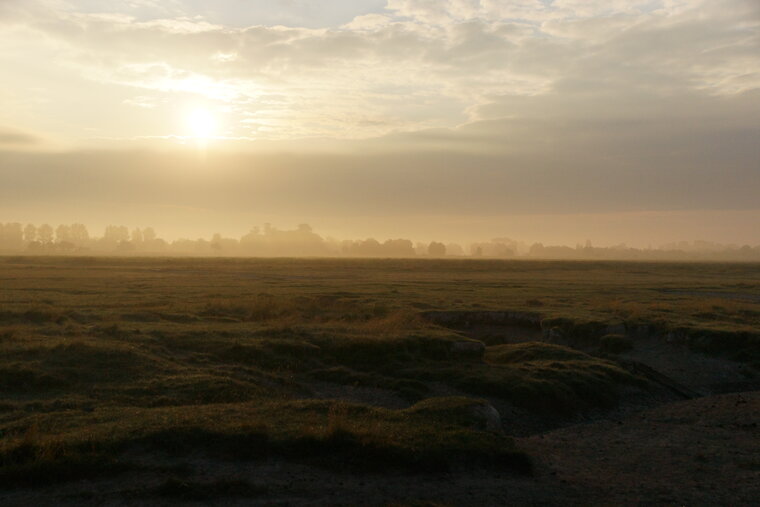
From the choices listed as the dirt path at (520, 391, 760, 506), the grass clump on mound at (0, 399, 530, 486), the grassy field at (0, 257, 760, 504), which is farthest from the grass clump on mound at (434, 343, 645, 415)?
the grass clump on mound at (0, 399, 530, 486)

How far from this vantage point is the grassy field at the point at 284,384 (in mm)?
14758

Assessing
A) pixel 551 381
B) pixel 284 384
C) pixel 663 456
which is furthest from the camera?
pixel 551 381

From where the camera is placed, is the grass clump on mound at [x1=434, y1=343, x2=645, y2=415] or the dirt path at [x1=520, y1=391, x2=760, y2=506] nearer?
the dirt path at [x1=520, y1=391, x2=760, y2=506]

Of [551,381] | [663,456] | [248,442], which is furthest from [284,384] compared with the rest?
[663,456]

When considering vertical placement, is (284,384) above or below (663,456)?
above

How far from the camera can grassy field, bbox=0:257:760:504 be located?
14758 millimetres

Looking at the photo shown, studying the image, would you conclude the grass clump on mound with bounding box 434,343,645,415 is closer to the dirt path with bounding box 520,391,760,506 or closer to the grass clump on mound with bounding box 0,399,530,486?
the dirt path with bounding box 520,391,760,506

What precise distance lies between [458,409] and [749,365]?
20705 mm

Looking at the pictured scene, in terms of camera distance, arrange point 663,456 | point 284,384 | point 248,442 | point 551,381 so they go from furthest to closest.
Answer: point 551,381, point 284,384, point 663,456, point 248,442

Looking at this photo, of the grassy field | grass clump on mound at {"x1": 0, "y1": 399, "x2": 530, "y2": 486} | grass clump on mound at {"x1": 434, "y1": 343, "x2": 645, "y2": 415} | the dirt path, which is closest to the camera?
grass clump on mound at {"x1": 0, "y1": 399, "x2": 530, "y2": 486}

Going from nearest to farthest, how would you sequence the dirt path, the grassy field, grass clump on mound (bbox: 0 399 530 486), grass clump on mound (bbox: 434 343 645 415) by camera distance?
grass clump on mound (bbox: 0 399 530 486)
the dirt path
the grassy field
grass clump on mound (bbox: 434 343 645 415)

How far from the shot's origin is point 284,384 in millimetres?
24016

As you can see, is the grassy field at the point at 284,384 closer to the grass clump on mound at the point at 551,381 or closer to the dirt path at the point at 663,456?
the grass clump on mound at the point at 551,381

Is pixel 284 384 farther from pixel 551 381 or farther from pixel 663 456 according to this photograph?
pixel 663 456
